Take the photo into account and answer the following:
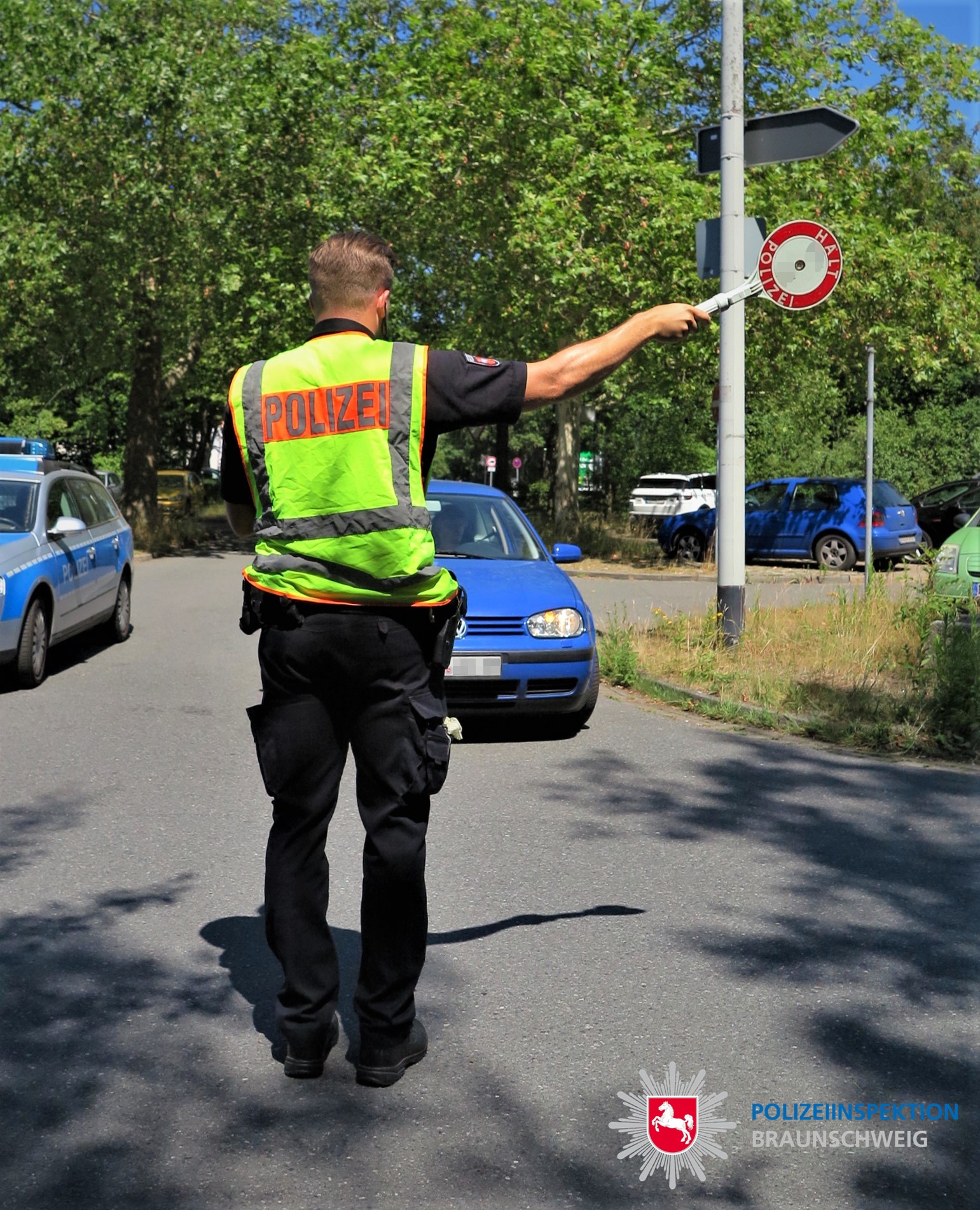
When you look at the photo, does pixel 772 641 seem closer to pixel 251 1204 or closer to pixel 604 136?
pixel 251 1204

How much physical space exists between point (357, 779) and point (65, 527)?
821cm

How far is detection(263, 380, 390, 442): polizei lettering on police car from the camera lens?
3.35 metres

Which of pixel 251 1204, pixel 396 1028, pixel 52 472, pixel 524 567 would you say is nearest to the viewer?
pixel 251 1204

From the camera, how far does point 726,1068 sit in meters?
3.67

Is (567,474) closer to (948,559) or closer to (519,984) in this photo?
(948,559)

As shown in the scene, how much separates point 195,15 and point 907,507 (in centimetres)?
1581

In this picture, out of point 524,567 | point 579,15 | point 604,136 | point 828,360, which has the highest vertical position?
point 579,15

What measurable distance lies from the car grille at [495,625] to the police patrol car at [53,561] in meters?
3.58

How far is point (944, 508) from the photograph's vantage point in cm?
2773

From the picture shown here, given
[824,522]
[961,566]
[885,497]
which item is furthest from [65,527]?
[885,497]

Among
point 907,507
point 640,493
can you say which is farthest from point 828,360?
point 640,493

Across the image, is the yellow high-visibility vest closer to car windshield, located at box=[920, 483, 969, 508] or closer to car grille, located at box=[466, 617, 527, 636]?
car grille, located at box=[466, 617, 527, 636]

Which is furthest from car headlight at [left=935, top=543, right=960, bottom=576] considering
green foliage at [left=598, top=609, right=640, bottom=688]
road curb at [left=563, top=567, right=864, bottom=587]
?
road curb at [left=563, top=567, right=864, bottom=587]

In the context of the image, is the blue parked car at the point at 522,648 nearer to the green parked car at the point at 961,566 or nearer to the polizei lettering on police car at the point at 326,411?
the green parked car at the point at 961,566
